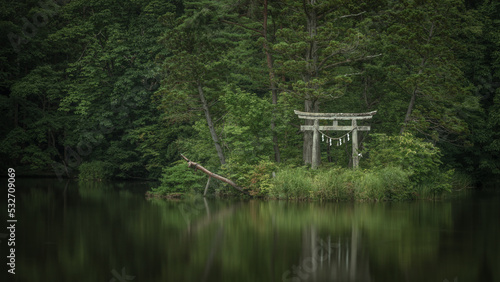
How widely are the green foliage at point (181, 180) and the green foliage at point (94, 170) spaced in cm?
1336

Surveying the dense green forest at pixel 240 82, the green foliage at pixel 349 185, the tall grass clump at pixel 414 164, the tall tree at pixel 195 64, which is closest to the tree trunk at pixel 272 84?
the dense green forest at pixel 240 82

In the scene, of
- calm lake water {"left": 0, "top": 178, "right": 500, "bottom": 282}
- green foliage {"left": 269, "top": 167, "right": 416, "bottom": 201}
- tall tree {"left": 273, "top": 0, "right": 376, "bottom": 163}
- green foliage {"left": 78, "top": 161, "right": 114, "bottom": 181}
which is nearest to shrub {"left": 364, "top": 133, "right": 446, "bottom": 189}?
green foliage {"left": 269, "top": 167, "right": 416, "bottom": 201}

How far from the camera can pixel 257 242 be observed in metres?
12.8

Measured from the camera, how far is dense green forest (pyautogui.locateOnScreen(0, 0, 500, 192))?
1036 inches

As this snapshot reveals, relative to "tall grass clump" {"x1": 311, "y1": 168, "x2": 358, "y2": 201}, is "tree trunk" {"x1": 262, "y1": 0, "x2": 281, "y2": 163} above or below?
above

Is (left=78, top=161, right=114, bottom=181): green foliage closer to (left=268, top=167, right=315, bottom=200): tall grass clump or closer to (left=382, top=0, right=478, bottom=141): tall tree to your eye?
(left=268, top=167, right=315, bottom=200): tall grass clump

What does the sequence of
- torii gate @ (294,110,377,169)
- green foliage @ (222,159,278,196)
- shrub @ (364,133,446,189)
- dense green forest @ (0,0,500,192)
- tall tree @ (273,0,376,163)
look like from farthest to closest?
dense green forest @ (0,0,500,192)
tall tree @ (273,0,376,163)
torii gate @ (294,110,377,169)
green foliage @ (222,159,278,196)
shrub @ (364,133,446,189)

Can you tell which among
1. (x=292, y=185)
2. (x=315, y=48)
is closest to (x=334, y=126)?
(x=292, y=185)

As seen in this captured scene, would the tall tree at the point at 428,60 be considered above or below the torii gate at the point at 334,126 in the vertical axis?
above

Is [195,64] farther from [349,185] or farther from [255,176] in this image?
[349,185]

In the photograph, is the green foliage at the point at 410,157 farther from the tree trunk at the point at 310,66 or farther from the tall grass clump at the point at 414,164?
the tree trunk at the point at 310,66

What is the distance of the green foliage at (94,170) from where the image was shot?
38.2m

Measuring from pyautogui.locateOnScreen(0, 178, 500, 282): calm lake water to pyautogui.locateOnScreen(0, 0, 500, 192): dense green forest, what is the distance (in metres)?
5.99

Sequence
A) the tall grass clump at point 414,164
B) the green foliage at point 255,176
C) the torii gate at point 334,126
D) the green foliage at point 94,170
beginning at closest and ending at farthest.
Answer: the tall grass clump at point 414,164
the green foliage at point 255,176
the torii gate at point 334,126
the green foliage at point 94,170
